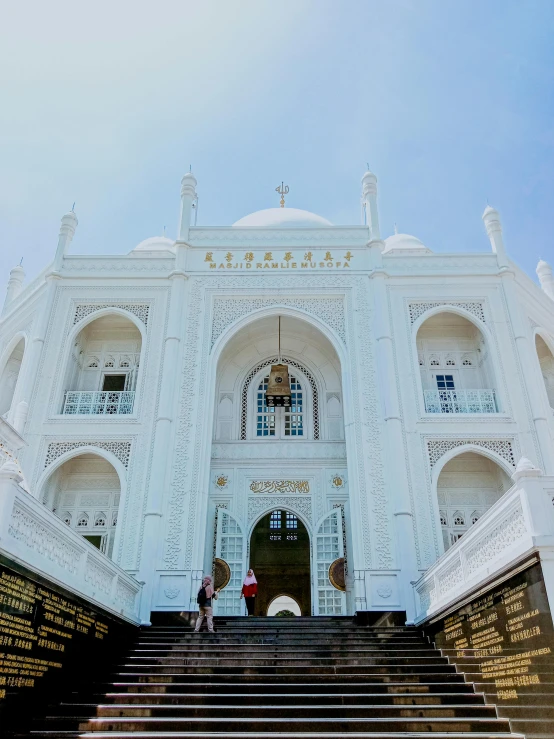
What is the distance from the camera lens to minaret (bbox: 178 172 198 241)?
12938 mm

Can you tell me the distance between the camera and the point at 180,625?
9562 mm

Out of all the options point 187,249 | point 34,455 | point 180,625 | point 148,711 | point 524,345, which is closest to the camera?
point 148,711

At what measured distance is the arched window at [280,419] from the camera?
42.3ft

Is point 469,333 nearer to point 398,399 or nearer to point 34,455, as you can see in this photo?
point 398,399

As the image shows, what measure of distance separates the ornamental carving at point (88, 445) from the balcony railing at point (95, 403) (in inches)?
27.9

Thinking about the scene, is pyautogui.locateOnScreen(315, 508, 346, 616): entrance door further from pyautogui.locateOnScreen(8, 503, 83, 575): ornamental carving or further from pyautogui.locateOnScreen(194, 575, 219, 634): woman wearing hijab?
pyautogui.locateOnScreen(8, 503, 83, 575): ornamental carving

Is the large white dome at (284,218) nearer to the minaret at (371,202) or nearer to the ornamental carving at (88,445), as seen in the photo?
the minaret at (371,202)

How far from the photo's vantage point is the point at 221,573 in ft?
36.7

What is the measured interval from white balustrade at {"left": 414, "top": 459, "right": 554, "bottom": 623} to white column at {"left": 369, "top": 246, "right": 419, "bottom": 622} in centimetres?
182

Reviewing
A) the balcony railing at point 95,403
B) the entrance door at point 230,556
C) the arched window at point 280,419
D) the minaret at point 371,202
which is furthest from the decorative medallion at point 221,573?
the minaret at point 371,202

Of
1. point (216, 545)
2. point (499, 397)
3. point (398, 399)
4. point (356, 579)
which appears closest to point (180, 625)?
point (216, 545)

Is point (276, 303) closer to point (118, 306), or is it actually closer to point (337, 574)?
point (118, 306)

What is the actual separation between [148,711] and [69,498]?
6667mm

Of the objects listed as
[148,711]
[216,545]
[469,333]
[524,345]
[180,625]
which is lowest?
[148,711]
